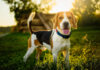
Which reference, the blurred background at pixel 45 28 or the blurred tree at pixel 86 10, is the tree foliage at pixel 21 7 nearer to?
the blurred background at pixel 45 28

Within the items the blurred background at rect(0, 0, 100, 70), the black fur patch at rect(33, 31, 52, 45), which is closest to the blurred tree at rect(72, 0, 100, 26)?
the blurred background at rect(0, 0, 100, 70)

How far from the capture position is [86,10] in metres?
32.7

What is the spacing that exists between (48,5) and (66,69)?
913 inches

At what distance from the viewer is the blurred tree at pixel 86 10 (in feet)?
100

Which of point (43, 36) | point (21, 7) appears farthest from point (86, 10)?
point (43, 36)

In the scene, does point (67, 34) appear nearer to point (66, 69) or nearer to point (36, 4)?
point (66, 69)

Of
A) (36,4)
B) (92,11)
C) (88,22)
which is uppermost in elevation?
(36,4)

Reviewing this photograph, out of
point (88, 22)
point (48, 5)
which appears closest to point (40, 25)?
point (48, 5)

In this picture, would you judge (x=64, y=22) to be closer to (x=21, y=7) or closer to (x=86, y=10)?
Result: (x=21, y=7)

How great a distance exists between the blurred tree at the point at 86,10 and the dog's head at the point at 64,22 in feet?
89.4

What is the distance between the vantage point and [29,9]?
24.1 meters

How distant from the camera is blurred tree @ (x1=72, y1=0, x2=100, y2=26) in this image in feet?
100

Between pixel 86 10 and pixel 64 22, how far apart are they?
31.0 metres

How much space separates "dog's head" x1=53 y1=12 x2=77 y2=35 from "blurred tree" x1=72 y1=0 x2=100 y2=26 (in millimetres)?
27248
